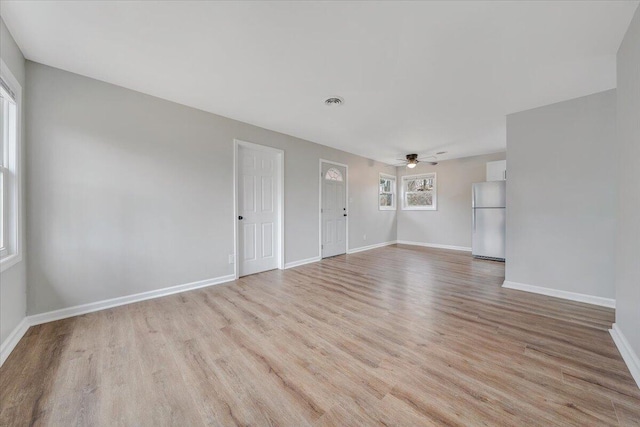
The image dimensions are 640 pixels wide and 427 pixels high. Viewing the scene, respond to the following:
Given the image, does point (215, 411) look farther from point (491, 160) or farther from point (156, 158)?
point (491, 160)

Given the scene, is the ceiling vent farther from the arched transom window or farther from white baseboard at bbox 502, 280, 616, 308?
white baseboard at bbox 502, 280, 616, 308

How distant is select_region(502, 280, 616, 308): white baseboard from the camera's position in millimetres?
2561

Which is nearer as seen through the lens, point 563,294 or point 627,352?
point 627,352

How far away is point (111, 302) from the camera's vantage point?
2521 millimetres

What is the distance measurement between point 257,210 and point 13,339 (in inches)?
106

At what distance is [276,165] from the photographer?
13.6 feet

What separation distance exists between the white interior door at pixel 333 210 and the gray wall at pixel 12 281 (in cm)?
391

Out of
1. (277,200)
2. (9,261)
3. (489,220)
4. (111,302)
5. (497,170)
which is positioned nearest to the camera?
(9,261)

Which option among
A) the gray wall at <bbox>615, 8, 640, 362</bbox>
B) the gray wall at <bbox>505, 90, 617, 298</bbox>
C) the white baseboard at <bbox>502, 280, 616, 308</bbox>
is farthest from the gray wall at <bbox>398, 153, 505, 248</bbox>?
the gray wall at <bbox>615, 8, 640, 362</bbox>

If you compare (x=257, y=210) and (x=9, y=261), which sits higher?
(x=257, y=210)

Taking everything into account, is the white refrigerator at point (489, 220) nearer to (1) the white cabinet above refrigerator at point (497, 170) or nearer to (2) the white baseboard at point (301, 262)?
(1) the white cabinet above refrigerator at point (497, 170)

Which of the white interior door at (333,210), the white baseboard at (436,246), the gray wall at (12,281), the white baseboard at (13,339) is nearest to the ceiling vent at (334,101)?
the white interior door at (333,210)

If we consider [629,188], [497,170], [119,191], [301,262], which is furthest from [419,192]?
[119,191]

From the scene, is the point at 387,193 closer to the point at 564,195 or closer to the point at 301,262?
the point at 301,262
